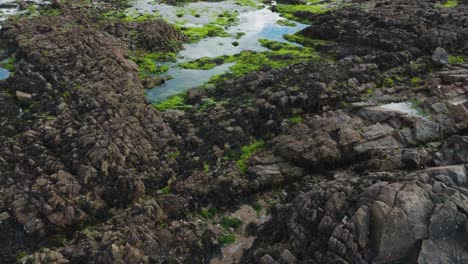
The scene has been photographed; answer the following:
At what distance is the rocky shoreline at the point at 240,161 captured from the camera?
22797 mm

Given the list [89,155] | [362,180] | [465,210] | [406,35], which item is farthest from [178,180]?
[406,35]

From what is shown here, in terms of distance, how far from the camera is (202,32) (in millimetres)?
65562

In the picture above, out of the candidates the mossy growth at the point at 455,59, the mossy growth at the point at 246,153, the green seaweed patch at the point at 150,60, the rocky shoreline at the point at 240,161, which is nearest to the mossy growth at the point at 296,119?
the rocky shoreline at the point at 240,161

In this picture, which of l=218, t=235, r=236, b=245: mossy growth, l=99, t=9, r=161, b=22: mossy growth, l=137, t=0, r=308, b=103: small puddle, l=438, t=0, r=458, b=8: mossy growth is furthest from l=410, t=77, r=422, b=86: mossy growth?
l=99, t=9, r=161, b=22: mossy growth

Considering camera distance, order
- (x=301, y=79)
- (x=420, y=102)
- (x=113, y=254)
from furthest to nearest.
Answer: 1. (x=301, y=79)
2. (x=420, y=102)
3. (x=113, y=254)

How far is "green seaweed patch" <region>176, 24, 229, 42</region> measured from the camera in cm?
6358

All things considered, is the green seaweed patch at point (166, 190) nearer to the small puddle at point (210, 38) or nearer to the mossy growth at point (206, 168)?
the mossy growth at point (206, 168)

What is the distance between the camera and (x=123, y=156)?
104ft

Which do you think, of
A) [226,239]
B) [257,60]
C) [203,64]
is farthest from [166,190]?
[257,60]

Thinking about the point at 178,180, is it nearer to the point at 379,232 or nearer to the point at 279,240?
the point at 279,240

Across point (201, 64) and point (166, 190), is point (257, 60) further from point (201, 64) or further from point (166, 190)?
point (166, 190)

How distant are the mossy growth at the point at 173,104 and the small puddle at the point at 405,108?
68.6 ft

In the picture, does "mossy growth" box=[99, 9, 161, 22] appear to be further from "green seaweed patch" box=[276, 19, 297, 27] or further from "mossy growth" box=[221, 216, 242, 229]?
"mossy growth" box=[221, 216, 242, 229]

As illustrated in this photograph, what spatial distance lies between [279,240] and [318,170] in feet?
28.8
